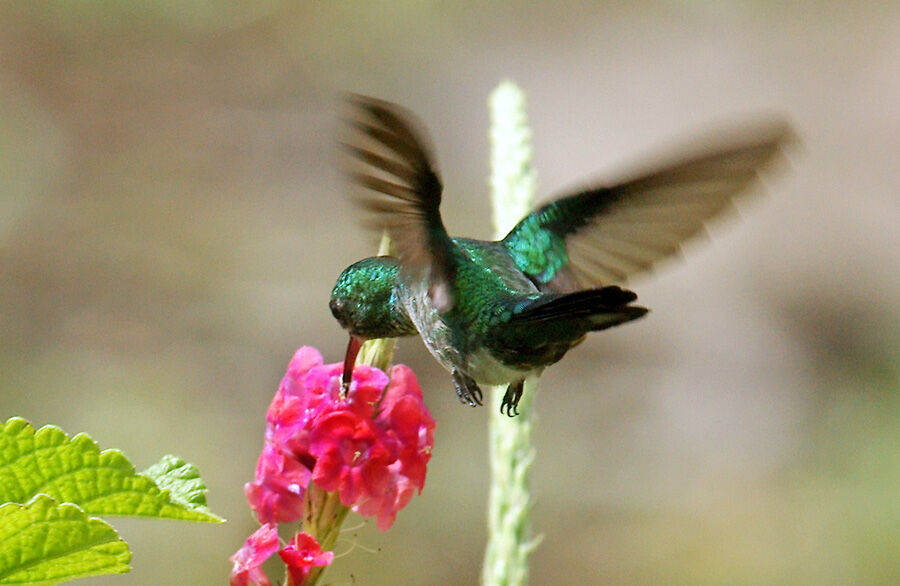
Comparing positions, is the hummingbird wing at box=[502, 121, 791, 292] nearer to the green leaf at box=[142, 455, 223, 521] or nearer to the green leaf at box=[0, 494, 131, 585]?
the green leaf at box=[142, 455, 223, 521]

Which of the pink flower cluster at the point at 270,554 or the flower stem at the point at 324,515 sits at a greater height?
the flower stem at the point at 324,515

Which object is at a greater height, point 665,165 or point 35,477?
point 665,165

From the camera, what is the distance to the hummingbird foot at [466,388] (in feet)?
5.21

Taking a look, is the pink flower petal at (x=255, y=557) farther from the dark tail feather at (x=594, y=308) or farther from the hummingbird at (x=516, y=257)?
the dark tail feather at (x=594, y=308)

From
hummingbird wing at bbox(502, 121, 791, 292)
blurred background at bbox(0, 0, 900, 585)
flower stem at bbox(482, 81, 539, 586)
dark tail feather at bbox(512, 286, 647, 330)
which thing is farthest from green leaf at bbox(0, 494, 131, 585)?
blurred background at bbox(0, 0, 900, 585)

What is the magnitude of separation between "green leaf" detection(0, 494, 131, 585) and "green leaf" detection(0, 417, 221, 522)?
0.06m

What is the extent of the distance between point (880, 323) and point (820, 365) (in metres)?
0.40

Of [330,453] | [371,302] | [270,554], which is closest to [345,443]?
[330,453]

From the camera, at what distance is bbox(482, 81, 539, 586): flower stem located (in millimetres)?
1729

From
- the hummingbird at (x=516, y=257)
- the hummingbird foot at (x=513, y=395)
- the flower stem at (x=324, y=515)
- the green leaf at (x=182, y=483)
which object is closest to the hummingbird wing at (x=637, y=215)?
the hummingbird at (x=516, y=257)

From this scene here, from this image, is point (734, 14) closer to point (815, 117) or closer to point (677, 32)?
point (677, 32)

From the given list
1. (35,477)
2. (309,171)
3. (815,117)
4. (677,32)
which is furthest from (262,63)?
(35,477)

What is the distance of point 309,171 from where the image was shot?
5.88 m

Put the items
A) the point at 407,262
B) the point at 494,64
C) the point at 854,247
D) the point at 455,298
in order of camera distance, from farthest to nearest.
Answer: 1. the point at 494,64
2. the point at 854,247
3. the point at 455,298
4. the point at 407,262
